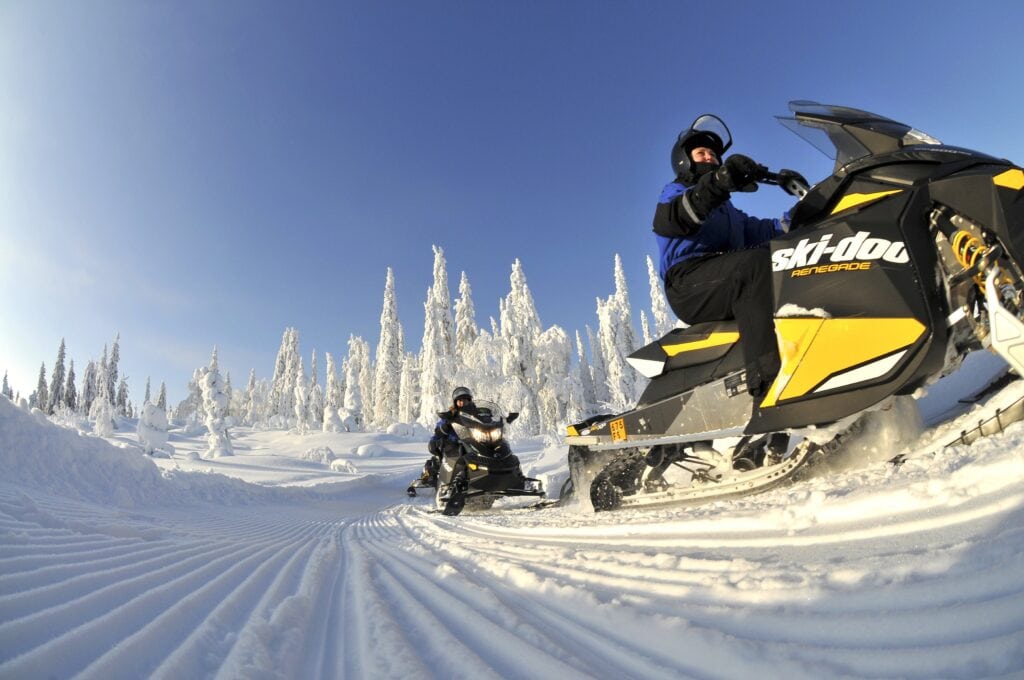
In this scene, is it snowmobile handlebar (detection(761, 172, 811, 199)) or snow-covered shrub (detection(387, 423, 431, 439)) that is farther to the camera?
snow-covered shrub (detection(387, 423, 431, 439))

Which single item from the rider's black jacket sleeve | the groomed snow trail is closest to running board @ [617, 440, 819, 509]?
the groomed snow trail

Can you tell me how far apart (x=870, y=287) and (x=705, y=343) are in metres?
0.94

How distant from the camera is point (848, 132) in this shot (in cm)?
219

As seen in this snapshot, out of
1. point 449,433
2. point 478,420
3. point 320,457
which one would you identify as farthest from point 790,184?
point 320,457

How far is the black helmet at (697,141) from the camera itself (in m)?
2.84

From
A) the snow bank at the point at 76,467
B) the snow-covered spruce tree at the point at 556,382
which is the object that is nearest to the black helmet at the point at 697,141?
the snow bank at the point at 76,467

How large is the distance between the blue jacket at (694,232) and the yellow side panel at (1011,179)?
42.3 inches

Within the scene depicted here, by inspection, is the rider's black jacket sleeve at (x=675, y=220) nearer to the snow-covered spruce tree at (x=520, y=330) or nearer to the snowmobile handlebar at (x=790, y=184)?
the snowmobile handlebar at (x=790, y=184)

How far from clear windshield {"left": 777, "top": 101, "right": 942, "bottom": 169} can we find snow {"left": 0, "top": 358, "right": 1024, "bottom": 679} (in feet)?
3.80

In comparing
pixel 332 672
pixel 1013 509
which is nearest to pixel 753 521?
pixel 1013 509

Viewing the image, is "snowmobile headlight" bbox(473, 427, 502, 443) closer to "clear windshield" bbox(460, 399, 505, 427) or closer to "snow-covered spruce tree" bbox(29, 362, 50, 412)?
"clear windshield" bbox(460, 399, 505, 427)

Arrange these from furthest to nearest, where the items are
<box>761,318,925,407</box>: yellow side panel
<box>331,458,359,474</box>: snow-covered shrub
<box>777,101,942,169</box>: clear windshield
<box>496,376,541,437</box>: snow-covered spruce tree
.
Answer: <box>496,376,541,437</box>: snow-covered spruce tree < <box>331,458,359,474</box>: snow-covered shrub < <box>777,101,942,169</box>: clear windshield < <box>761,318,925,407</box>: yellow side panel

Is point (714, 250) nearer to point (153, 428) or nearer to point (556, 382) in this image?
point (153, 428)

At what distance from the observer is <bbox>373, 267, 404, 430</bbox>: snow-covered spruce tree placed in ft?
149
